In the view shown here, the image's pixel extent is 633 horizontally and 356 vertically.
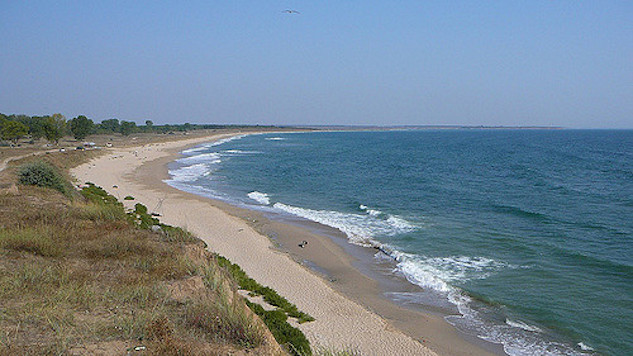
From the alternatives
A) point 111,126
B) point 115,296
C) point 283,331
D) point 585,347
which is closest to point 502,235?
point 585,347

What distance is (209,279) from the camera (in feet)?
35.0

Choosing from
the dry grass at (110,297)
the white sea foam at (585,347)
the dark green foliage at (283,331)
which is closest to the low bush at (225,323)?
the dry grass at (110,297)

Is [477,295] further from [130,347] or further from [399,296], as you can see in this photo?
[130,347]

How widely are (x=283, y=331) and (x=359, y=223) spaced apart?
18635 mm

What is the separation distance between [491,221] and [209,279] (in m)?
25.1

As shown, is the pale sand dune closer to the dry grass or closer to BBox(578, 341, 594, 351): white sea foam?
the dry grass

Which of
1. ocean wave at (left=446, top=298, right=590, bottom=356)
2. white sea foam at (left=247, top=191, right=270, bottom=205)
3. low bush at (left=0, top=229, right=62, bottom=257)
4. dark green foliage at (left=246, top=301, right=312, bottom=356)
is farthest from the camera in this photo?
white sea foam at (left=247, top=191, right=270, bottom=205)

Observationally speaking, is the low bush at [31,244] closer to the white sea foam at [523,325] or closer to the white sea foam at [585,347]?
the white sea foam at [523,325]

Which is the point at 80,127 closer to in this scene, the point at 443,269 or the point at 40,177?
the point at 40,177

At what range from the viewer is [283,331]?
1250cm

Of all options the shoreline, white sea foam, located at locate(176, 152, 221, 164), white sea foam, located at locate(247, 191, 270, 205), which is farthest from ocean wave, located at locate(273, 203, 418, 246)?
white sea foam, located at locate(176, 152, 221, 164)

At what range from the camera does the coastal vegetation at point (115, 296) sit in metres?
7.38

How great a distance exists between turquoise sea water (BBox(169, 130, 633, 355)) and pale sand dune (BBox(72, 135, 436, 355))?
3506 millimetres

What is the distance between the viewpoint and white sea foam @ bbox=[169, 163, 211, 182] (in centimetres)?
5312
